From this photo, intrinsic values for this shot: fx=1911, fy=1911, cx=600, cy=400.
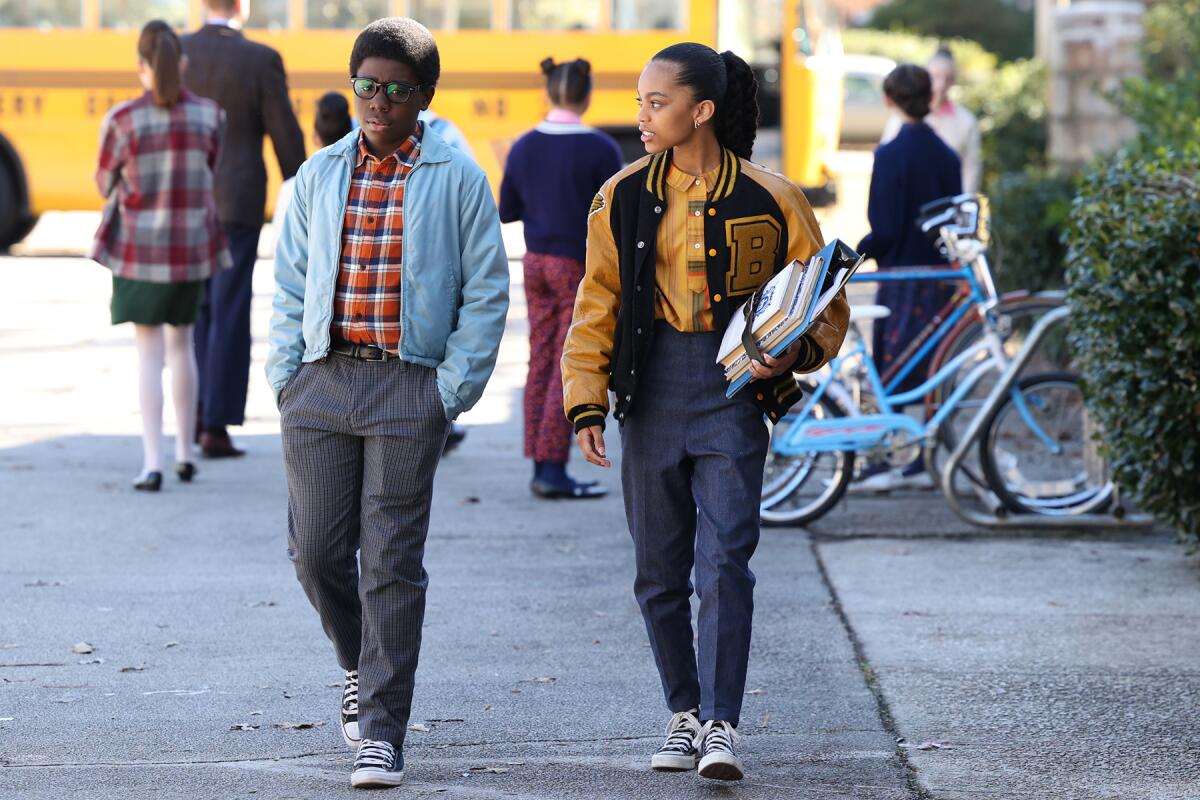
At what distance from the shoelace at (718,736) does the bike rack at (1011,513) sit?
3231 mm

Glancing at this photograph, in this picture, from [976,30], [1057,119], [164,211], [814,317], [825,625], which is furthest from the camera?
[976,30]

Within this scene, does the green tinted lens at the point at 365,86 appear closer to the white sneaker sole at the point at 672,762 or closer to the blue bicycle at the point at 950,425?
the white sneaker sole at the point at 672,762

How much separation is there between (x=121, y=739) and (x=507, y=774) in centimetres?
100

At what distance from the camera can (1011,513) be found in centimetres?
Answer: 741

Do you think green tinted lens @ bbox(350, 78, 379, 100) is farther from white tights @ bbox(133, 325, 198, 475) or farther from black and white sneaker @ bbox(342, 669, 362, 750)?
white tights @ bbox(133, 325, 198, 475)

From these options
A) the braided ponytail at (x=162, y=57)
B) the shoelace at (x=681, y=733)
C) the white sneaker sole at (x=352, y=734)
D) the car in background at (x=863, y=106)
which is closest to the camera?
the shoelace at (x=681, y=733)

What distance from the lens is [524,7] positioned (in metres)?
17.5

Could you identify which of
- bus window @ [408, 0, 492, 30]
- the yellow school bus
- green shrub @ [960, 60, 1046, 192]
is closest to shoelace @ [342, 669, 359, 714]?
the yellow school bus

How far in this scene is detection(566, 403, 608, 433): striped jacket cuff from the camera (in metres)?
4.36

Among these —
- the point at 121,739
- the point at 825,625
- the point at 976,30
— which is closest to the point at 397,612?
the point at 121,739

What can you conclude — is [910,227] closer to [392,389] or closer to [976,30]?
[392,389]

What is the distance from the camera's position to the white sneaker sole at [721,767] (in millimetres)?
4238

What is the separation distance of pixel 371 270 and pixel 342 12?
1363 cm

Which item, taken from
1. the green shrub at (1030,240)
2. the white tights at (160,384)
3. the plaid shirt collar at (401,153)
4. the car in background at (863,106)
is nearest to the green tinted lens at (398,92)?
the plaid shirt collar at (401,153)
